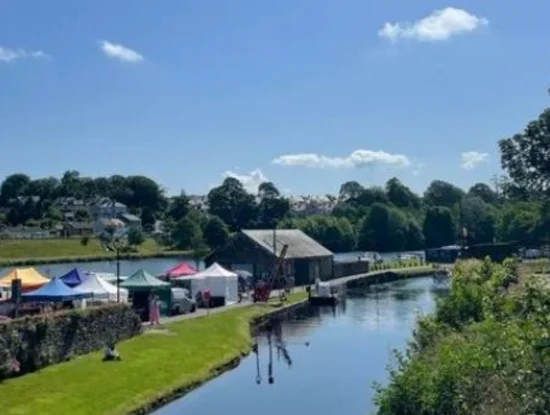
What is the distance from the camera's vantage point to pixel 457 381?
43.4ft

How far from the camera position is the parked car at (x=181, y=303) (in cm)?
4453

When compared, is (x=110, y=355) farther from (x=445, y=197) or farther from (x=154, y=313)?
(x=445, y=197)

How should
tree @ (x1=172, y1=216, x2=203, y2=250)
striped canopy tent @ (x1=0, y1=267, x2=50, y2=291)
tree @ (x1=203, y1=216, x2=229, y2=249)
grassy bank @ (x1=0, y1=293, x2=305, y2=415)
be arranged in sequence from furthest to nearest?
1. tree @ (x1=172, y1=216, x2=203, y2=250)
2. tree @ (x1=203, y1=216, x2=229, y2=249)
3. striped canopy tent @ (x1=0, y1=267, x2=50, y2=291)
4. grassy bank @ (x1=0, y1=293, x2=305, y2=415)

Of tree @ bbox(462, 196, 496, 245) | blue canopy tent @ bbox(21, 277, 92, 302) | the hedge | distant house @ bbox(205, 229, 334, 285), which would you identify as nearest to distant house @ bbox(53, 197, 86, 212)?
tree @ bbox(462, 196, 496, 245)

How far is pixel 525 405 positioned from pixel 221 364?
72.0ft

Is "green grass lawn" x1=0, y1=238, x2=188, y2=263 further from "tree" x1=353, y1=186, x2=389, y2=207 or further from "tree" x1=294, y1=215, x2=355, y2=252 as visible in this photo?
"tree" x1=353, y1=186, x2=389, y2=207

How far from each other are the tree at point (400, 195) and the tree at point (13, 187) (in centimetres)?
8168

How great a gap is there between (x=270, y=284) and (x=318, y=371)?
26926mm

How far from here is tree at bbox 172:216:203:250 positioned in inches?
Result: 4801

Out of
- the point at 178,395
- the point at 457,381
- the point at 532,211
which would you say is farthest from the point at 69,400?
the point at 532,211

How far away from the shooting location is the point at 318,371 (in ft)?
106

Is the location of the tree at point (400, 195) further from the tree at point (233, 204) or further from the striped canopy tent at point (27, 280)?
the striped canopy tent at point (27, 280)

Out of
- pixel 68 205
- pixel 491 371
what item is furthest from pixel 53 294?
pixel 68 205

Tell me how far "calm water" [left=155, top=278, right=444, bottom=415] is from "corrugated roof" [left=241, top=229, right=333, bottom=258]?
15.9 meters
